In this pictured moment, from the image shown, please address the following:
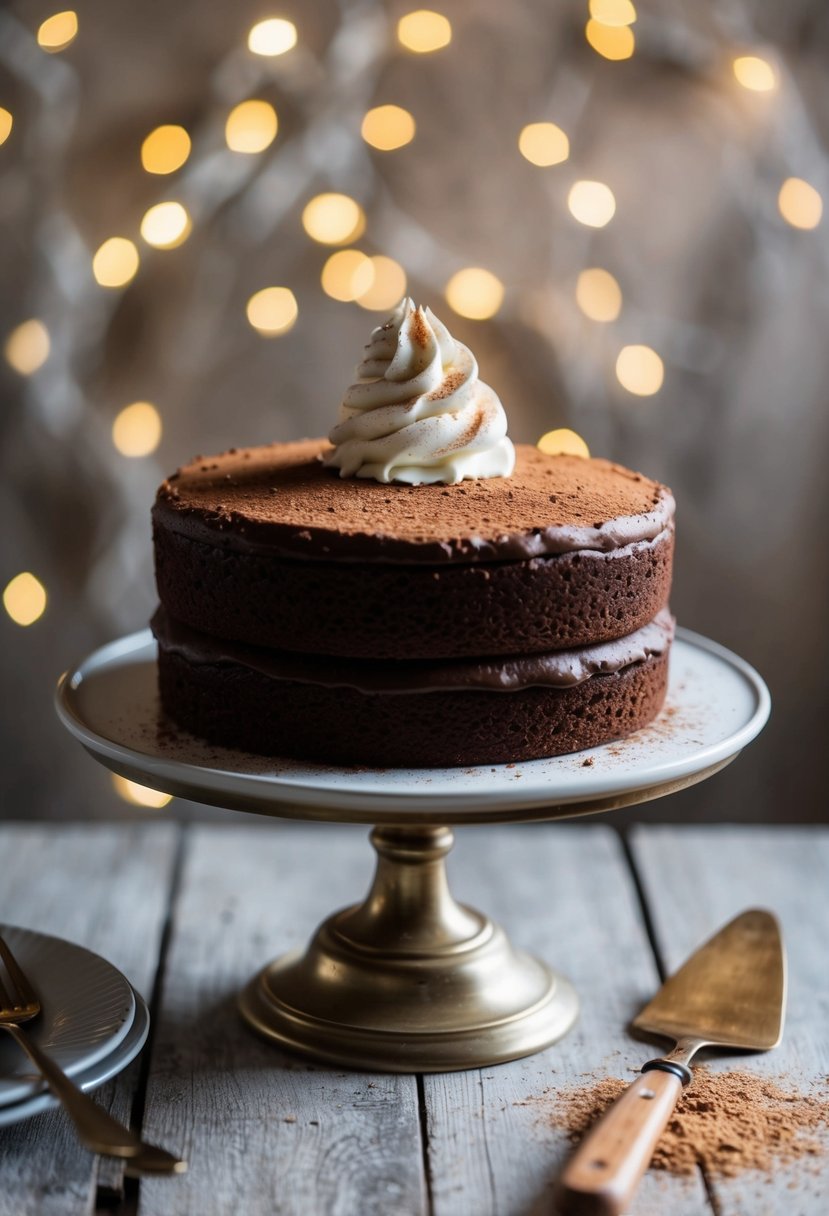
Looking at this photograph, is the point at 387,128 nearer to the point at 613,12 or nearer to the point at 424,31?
the point at 424,31

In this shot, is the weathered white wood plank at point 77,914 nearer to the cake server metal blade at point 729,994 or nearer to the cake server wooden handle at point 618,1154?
the cake server wooden handle at point 618,1154

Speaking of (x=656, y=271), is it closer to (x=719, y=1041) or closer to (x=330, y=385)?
(x=330, y=385)

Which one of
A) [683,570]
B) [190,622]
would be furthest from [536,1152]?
[683,570]

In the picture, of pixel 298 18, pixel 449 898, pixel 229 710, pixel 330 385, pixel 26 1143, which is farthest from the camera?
pixel 330 385

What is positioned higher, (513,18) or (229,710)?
(513,18)

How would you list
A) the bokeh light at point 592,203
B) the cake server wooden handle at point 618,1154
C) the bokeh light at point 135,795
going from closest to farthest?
the cake server wooden handle at point 618,1154 < the bokeh light at point 592,203 < the bokeh light at point 135,795

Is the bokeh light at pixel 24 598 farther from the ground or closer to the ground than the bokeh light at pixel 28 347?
closer to the ground

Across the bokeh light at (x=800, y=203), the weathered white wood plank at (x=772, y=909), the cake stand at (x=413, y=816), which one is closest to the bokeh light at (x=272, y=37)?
the bokeh light at (x=800, y=203)
